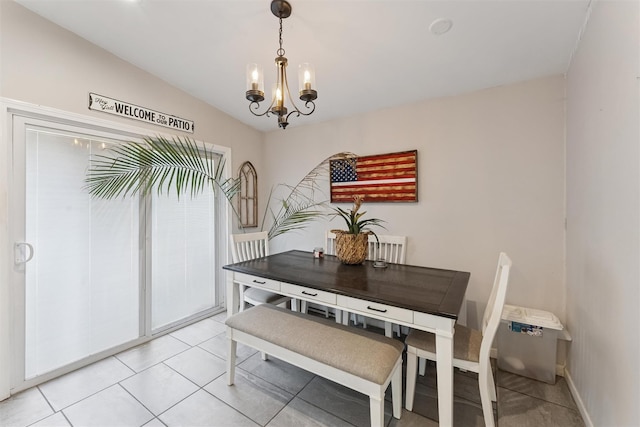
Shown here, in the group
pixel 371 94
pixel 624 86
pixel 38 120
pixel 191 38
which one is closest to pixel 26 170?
pixel 38 120

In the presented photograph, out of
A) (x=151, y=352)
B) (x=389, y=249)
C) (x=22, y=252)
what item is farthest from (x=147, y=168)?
(x=389, y=249)

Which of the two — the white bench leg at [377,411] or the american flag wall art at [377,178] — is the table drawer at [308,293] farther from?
the american flag wall art at [377,178]

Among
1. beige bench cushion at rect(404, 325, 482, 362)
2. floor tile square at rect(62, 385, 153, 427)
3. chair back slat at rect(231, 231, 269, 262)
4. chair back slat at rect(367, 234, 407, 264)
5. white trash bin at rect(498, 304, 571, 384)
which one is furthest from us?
chair back slat at rect(231, 231, 269, 262)

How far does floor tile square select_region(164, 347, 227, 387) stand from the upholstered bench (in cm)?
25

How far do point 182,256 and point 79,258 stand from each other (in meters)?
0.89

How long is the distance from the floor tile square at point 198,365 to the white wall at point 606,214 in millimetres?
2439

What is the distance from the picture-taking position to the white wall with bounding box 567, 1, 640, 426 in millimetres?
1140

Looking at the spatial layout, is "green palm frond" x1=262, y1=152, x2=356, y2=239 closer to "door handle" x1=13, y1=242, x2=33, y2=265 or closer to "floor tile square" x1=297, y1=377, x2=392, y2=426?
"floor tile square" x1=297, y1=377, x2=392, y2=426

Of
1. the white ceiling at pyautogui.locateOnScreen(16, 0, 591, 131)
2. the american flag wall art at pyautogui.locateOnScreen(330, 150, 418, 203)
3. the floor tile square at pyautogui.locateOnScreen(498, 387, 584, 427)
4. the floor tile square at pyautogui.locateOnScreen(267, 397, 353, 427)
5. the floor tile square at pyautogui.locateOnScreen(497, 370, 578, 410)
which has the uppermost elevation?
the white ceiling at pyautogui.locateOnScreen(16, 0, 591, 131)

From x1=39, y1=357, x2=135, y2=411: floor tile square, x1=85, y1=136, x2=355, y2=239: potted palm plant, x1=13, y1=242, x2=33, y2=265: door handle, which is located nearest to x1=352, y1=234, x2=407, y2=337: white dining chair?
x1=85, y1=136, x2=355, y2=239: potted palm plant

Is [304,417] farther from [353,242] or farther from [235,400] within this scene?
[353,242]

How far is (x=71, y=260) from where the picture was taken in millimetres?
2197

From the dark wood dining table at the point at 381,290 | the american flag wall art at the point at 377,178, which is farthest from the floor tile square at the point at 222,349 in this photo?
the american flag wall art at the point at 377,178

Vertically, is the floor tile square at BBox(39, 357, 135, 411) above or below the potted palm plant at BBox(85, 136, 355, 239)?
below
